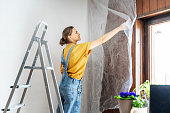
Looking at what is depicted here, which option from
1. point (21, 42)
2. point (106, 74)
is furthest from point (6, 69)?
point (106, 74)

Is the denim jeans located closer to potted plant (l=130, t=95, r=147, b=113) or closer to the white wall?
the white wall

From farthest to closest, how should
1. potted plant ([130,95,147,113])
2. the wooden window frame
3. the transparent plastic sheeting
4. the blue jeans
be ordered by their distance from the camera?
the wooden window frame → the blue jeans → the transparent plastic sheeting → potted plant ([130,95,147,113])

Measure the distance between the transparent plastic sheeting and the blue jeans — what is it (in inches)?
9.6

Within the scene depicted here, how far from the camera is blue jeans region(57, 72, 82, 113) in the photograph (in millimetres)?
1947

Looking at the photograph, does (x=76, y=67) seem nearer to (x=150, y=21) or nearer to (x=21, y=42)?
(x=21, y=42)

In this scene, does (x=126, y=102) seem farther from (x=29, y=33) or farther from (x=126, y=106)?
(x=29, y=33)

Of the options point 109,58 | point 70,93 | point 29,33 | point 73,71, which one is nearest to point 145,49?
point 109,58

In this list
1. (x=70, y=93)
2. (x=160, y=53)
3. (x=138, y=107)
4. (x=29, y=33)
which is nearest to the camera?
(x=138, y=107)

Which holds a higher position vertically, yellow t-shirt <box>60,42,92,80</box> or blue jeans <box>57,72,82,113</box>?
yellow t-shirt <box>60,42,92,80</box>

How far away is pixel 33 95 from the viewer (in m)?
2.31

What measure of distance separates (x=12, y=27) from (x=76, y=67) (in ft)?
2.89

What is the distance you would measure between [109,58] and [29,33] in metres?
1.00

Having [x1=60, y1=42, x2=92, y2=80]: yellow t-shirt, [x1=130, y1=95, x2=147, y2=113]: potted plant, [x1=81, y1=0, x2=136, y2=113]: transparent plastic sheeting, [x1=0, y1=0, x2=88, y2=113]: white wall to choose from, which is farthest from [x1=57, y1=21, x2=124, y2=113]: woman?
[x1=130, y1=95, x2=147, y2=113]: potted plant

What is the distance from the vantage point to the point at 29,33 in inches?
90.7
